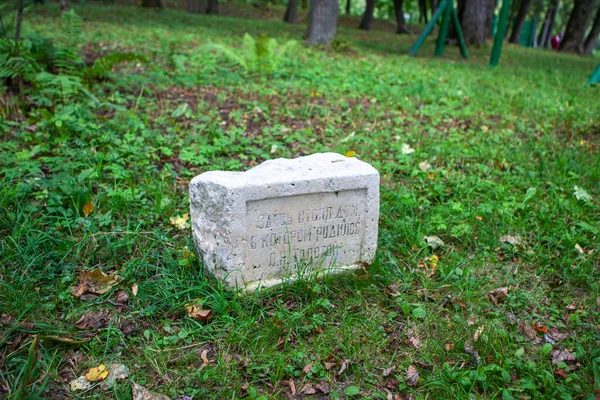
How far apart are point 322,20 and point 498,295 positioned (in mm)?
8166

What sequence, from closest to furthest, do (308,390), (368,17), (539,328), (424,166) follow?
1. (308,390)
2. (539,328)
3. (424,166)
4. (368,17)

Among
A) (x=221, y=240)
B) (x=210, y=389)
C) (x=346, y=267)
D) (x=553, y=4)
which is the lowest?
(x=210, y=389)

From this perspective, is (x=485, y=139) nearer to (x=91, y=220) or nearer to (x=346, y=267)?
(x=346, y=267)

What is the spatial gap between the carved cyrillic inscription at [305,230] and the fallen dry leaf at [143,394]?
0.84 metres

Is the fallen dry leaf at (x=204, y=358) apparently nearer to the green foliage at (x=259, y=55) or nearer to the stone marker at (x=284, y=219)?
the stone marker at (x=284, y=219)

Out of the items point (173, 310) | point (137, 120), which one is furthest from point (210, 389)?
point (137, 120)

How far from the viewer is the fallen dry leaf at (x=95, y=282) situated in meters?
2.90

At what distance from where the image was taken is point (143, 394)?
7.63ft

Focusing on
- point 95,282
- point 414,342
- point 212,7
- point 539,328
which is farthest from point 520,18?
point 95,282

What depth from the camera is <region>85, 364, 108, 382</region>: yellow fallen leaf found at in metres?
2.37

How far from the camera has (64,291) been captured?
285 centimetres

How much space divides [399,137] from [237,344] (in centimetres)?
332

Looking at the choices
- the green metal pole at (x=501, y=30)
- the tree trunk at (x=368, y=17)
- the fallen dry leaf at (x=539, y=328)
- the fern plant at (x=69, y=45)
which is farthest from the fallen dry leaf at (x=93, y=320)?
the tree trunk at (x=368, y=17)

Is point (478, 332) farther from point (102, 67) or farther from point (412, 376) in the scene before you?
point (102, 67)
